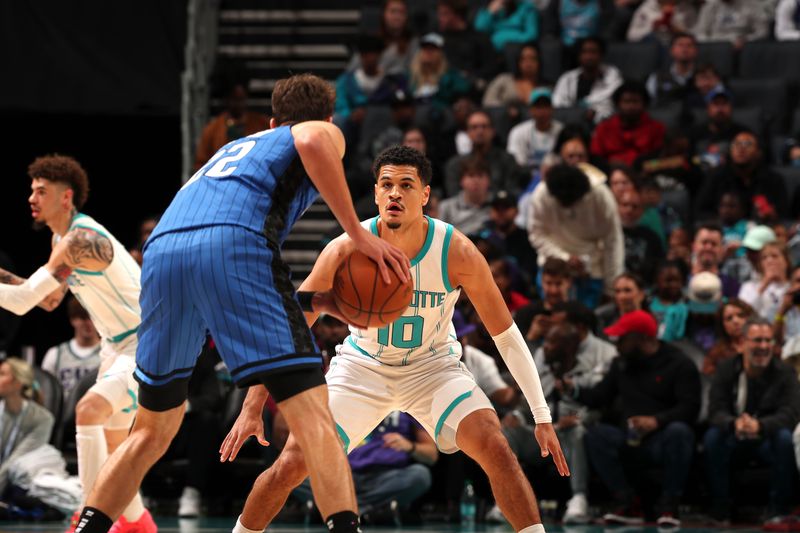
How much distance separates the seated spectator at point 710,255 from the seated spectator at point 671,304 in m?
0.21

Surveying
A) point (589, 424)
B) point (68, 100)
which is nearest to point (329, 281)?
point (589, 424)

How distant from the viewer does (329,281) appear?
17.0 feet

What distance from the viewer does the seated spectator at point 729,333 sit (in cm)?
878

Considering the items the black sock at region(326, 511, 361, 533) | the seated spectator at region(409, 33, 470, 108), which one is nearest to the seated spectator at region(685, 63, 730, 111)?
the seated spectator at region(409, 33, 470, 108)

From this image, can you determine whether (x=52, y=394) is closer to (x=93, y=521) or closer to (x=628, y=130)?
(x=628, y=130)

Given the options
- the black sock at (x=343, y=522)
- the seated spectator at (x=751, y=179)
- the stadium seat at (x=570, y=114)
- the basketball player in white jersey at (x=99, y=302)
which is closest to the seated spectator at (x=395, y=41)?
the stadium seat at (x=570, y=114)

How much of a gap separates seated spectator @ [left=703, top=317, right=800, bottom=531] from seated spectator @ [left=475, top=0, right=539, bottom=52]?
16.7 ft

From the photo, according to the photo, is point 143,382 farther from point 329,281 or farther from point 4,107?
point 4,107

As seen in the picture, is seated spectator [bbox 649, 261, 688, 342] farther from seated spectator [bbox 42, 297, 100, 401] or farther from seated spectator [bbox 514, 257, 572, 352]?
seated spectator [bbox 42, 297, 100, 401]

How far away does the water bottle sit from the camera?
916 cm

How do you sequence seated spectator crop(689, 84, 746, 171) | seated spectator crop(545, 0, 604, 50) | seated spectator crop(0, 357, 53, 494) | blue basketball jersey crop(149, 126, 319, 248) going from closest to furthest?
1. blue basketball jersey crop(149, 126, 319, 248)
2. seated spectator crop(0, 357, 53, 494)
3. seated spectator crop(689, 84, 746, 171)
4. seated spectator crop(545, 0, 604, 50)

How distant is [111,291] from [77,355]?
3.89 meters

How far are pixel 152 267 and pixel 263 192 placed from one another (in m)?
0.46

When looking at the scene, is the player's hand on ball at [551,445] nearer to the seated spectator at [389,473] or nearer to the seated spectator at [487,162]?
the seated spectator at [389,473]
